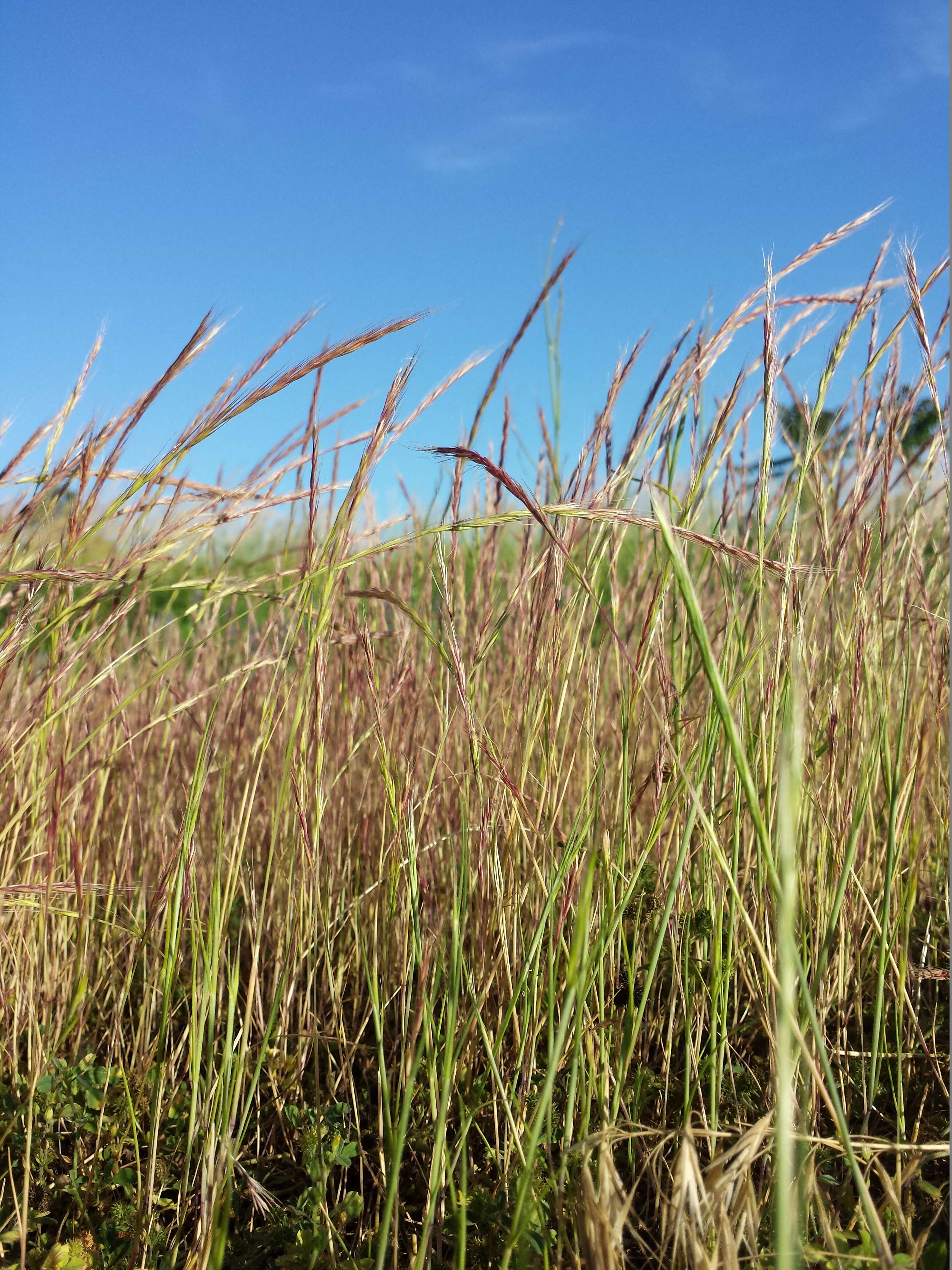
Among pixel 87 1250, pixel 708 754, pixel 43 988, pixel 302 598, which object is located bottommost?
pixel 87 1250

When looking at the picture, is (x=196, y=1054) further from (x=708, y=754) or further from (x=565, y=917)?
(x=708, y=754)

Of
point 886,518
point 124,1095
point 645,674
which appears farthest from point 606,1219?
point 886,518

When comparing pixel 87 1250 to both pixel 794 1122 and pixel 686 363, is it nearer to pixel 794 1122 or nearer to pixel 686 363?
pixel 794 1122

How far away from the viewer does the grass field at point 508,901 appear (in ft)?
3.23

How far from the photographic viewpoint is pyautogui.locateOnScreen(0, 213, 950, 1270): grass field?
0.98m

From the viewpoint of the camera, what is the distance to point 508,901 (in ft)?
4.06

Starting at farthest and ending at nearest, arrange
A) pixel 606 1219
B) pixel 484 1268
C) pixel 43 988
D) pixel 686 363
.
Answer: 1. pixel 43 988
2. pixel 686 363
3. pixel 484 1268
4. pixel 606 1219

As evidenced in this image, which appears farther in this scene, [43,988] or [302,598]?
[43,988]

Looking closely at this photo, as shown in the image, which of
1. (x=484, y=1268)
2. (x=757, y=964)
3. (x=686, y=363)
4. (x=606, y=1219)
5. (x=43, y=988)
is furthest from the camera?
(x=43, y=988)

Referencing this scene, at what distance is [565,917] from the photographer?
3.65 ft

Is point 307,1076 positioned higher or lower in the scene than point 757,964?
lower

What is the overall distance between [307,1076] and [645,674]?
878 millimetres

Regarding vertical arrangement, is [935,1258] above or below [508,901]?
below

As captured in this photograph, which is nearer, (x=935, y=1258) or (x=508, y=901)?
(x=935, y=1258)
